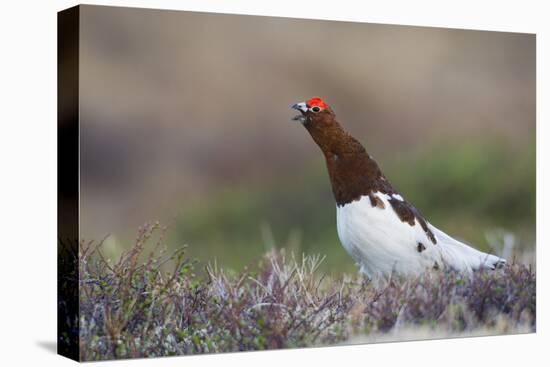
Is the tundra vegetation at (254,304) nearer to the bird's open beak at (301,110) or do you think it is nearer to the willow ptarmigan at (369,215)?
the willow ptarmigan at (369,215)

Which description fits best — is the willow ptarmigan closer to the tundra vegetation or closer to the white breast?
the white breast

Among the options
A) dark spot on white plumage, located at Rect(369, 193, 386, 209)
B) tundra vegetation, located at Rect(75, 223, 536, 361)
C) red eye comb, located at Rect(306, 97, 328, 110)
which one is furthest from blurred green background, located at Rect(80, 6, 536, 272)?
dark spot on white plumage, located at Rect(369, 193, 386, 209)

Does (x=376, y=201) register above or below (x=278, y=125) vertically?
below

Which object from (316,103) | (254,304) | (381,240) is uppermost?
(316,103)

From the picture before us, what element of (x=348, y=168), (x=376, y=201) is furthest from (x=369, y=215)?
(x=348, y=168)

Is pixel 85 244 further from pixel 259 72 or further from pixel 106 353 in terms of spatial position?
pixel 259 72

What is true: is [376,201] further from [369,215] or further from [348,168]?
[348,168]

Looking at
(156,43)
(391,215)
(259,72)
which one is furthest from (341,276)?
(156,43)
